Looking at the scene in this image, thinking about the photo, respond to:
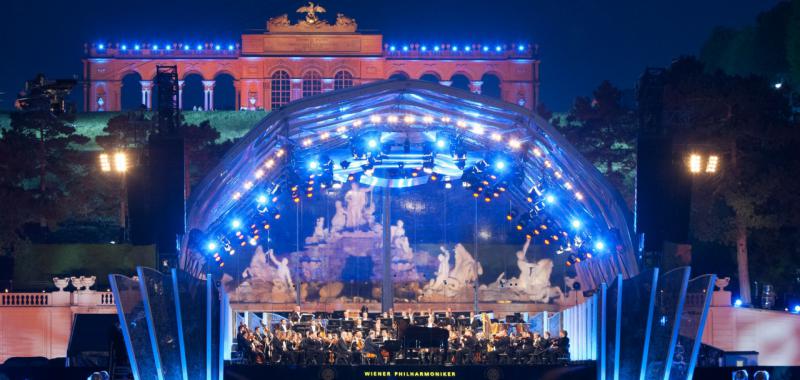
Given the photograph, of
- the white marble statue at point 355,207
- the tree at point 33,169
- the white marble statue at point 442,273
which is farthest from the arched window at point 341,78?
the white marble statue at point 442,273

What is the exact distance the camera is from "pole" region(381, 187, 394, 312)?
113 feet

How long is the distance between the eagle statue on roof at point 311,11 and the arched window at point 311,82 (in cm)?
279

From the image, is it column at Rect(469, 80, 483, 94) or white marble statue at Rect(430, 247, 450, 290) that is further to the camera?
column at Rect(469, 80, 483, 94)

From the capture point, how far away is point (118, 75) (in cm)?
7238

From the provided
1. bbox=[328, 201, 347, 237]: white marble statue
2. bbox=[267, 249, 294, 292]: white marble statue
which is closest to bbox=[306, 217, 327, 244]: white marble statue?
bbox=[328, 201, 347, 237]: white marble statue

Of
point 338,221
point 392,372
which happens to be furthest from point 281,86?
point 392,372

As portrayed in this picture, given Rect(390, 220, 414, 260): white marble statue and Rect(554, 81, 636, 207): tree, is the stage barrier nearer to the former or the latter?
Rect(390, 220, 414, 260): white marble statue

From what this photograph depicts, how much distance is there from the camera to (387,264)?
34.8m

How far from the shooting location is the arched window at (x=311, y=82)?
236 feet

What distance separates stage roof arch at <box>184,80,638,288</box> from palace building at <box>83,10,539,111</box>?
42.4 m

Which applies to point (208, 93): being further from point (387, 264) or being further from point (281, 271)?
point (387, 264)

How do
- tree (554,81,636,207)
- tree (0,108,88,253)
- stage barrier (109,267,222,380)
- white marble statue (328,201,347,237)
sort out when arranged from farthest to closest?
tree (554,81,636,207) < tree (0,108,88,253) < white marble statue (328,201,347,237) < stage barrier (109,267,222,380)

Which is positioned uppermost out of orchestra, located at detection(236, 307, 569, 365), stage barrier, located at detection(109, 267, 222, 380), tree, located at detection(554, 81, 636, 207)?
tree, located at detection(554, 81, 636, 207)

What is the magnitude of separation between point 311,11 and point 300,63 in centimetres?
287
